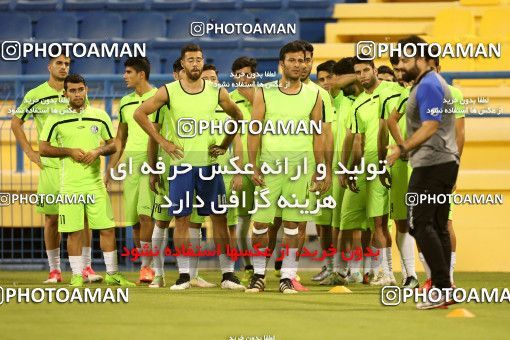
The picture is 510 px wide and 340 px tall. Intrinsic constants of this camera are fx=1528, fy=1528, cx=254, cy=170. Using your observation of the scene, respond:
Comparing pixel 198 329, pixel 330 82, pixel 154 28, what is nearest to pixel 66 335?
pixel 198 329

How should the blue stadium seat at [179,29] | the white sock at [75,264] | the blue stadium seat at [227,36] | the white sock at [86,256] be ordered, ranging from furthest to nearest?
the blue stadium seat at [179,29] < the blue stadium seat at [227,36] < the white sock at [86,256] < the white sock at [75,264]

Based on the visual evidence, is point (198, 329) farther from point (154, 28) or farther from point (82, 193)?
point (154, 28)

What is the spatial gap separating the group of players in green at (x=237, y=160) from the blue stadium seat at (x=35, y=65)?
586cm

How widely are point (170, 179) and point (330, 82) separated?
2.60 meters

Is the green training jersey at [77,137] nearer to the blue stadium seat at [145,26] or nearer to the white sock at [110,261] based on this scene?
the white sock at [110,261]

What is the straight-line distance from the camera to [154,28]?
67.2 ft

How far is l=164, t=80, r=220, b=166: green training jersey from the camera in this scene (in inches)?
513

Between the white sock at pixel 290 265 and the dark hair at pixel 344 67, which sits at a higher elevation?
the dark hair at pixel 344 67

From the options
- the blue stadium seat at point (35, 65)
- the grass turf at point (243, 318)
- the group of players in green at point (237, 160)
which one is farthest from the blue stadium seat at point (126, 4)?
the grass turf at point (243, 318)

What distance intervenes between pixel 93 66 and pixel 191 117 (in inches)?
296

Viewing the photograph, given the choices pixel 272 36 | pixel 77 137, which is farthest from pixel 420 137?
pixel 272 36

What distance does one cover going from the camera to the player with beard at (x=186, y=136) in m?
13.0

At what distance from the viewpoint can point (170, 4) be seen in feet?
68.7

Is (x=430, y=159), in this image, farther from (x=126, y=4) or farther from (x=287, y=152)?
(x=126, y=4)
